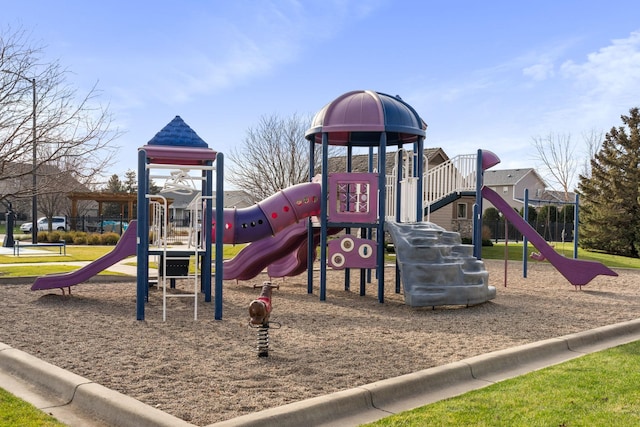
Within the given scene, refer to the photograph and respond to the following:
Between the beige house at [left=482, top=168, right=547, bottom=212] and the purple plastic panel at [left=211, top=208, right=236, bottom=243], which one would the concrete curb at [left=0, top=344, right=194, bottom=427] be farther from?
the beige house at [left=482, top=168, right=547, bottom=212]

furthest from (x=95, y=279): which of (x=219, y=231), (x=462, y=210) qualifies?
(x=462, y=210)

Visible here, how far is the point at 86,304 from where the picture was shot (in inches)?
420

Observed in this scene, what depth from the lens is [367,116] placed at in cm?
1185

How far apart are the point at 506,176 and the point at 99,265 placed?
5829cm

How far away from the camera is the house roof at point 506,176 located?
61.5 meters

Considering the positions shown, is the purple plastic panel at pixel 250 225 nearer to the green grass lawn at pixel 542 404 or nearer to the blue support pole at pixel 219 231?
the blue support pole at pixel 219 231

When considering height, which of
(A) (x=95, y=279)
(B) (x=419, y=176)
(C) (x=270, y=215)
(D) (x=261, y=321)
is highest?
(B) (x=419, y=176)

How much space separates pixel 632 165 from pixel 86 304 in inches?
1206

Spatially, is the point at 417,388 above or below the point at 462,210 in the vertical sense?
below

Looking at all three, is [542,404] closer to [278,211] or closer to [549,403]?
[549,403]

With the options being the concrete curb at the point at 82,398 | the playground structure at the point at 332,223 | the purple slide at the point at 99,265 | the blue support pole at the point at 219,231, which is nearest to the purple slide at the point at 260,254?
the playground structure at the point at 332,223

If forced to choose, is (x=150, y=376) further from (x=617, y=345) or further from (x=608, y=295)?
(x=608, y=295)

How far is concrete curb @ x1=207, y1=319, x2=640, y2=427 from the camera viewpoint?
4.59 meters

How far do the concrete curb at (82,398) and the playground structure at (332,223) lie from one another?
9.77 feet
